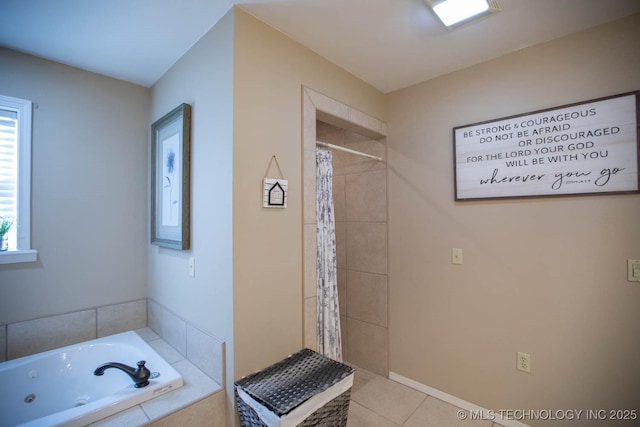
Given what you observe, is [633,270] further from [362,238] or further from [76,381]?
[76,381]

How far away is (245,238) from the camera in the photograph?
4.78 ft

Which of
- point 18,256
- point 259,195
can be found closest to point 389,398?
point 259,195

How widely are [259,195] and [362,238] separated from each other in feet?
4.52

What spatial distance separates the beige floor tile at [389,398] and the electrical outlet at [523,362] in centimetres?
74

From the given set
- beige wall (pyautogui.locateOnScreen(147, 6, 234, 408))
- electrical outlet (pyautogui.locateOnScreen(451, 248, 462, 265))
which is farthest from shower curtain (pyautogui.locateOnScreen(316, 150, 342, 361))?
electrical outlet (pyautogui.locateOnScreen(451, 248, 462, 265))

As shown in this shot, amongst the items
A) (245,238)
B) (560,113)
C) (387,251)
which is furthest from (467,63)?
(245,238)

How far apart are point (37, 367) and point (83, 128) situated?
1.58m

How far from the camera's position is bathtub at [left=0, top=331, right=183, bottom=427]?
142 centimetres

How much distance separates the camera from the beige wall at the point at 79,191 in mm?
1818

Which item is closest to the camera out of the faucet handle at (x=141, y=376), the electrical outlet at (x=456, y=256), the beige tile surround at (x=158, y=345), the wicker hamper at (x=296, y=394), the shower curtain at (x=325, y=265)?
the wicker hamper at (x=296, y=394)

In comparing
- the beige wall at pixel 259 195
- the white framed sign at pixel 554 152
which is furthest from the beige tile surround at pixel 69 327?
the white framed sign at pixel 554 152

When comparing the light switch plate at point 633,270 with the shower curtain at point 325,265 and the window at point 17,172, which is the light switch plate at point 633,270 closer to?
the shower curtain at point 325,265

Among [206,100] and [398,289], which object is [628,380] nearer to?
[398,289]

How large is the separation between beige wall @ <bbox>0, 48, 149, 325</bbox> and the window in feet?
0.12
